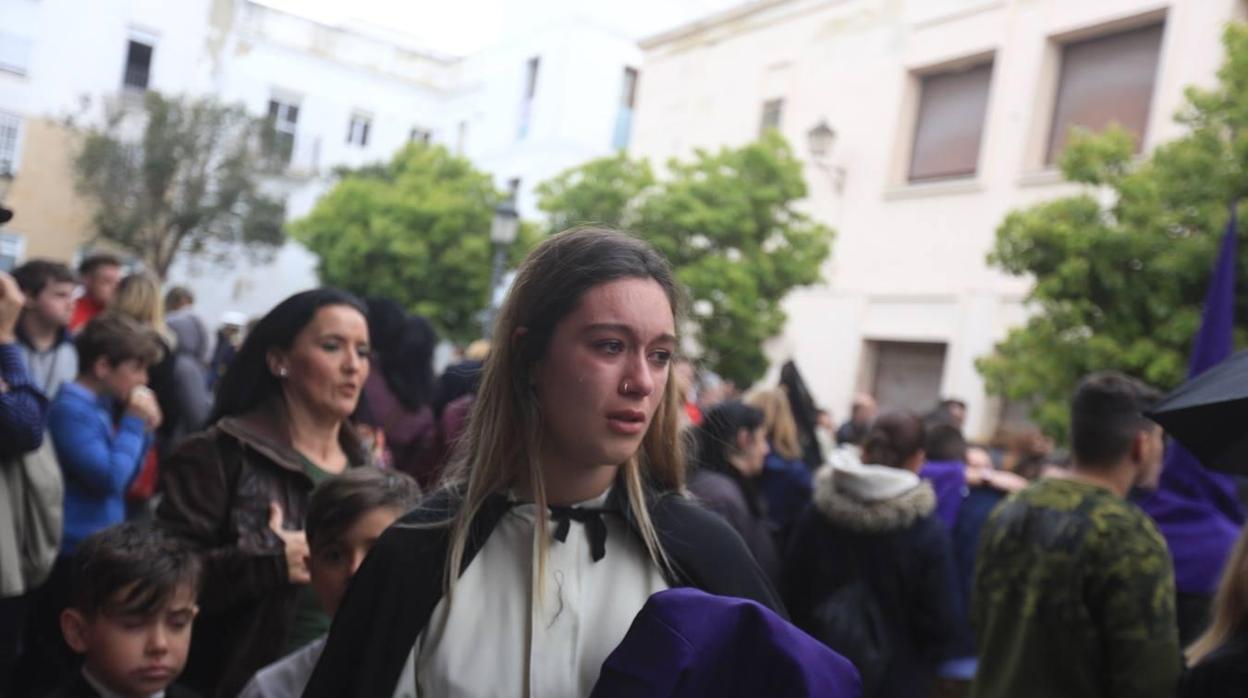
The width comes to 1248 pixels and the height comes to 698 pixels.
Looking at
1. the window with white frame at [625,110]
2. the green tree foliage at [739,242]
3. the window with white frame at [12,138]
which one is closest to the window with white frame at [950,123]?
the green tree foliage at [739,242]

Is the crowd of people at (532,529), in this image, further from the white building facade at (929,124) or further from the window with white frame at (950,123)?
the window with white frame at (950,123)

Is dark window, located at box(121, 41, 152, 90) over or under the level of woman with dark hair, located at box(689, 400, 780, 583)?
over

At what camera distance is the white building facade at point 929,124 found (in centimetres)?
1580

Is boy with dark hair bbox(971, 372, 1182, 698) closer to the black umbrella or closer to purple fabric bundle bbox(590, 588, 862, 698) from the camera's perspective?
the black umbrella

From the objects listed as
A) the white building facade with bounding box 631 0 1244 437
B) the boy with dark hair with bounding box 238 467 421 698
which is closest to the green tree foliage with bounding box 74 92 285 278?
the white building facade with bounding box 631 0 1244 437

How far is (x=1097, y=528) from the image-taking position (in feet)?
10.9

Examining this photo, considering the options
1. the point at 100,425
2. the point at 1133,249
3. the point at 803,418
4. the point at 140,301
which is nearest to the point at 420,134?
the point at 1133,249

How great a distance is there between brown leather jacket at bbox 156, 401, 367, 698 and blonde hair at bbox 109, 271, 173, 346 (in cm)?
259

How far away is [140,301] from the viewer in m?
5.57

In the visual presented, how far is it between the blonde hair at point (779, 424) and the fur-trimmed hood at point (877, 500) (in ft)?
5.94

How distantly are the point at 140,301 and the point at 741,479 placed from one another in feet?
10.1

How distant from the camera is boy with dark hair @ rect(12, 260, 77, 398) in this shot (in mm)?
4852

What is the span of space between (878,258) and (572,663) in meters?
17.8

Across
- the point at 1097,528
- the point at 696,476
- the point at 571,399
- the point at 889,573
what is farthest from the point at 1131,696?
the point at 571,399
